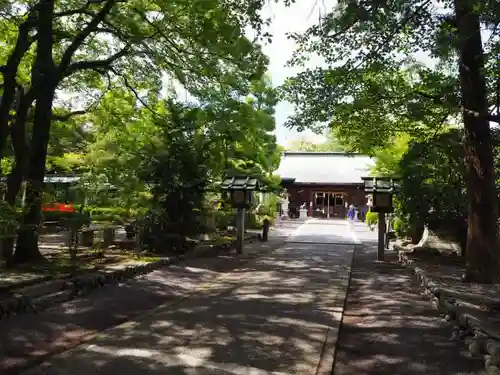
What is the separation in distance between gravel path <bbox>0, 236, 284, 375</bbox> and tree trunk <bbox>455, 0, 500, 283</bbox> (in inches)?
201

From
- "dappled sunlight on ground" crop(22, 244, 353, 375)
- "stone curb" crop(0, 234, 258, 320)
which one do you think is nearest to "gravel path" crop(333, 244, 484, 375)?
"dappled sunlight on ground" crop(22, 244, 353, 375)

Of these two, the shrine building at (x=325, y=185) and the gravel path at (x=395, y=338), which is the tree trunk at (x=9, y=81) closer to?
the gravel path at (x=395, y=338)

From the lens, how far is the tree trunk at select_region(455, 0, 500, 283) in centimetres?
897

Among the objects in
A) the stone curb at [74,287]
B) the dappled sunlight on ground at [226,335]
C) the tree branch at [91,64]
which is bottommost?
the dappled sunlight on ground at [226,335]

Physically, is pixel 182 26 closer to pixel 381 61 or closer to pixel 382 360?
pixel 381 61

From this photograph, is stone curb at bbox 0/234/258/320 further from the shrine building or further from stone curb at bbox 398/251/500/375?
the shrine building

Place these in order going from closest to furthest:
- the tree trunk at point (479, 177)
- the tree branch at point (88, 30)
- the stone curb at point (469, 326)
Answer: the stone curb at point (469, 326)
the tree trunk at point (479, 177)
the tree branch at point (88, 30)

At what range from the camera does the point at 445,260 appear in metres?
12.4

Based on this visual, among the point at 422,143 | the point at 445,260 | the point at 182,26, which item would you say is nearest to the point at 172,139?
the point at 182,26

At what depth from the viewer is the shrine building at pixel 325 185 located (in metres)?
37.4

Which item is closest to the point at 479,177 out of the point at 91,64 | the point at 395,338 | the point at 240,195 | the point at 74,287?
the point at 395,338

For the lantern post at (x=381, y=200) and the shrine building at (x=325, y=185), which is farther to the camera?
the shrine building at (x=325, y=185)

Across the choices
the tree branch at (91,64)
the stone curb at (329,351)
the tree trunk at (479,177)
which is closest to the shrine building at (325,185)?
the tree branch at (91,64)

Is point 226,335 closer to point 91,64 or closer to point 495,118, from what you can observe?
point 495,118
